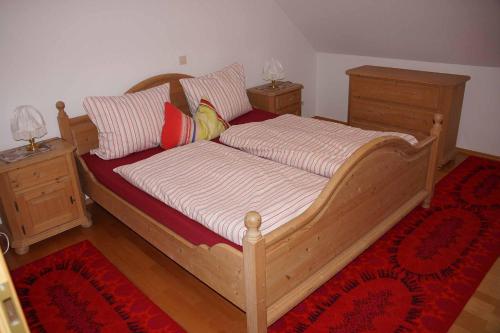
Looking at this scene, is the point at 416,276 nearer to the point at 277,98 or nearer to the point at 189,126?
the point at 189,126

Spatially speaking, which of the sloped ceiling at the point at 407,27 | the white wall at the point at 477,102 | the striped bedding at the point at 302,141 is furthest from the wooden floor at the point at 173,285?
the sloped ceiling at the point at 407,27

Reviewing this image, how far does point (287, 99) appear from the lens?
4.30 metres

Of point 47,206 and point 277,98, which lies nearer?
point 47,206

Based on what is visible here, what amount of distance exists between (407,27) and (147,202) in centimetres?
297

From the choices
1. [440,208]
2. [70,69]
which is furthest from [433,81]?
[70,69]

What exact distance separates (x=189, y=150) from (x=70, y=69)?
114 cm


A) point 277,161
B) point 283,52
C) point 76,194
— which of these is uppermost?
point 283,52

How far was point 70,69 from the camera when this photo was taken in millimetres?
3100

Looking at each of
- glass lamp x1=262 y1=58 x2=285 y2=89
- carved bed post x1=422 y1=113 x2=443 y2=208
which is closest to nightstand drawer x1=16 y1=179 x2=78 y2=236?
glass lamp x1=262 y1=58 x2=285 y2=89

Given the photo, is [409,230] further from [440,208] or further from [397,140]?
[397,140]

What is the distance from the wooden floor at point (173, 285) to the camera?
2.21 metres

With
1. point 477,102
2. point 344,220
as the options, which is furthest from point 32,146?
point 477,102

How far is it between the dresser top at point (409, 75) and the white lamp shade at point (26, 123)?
3067mm

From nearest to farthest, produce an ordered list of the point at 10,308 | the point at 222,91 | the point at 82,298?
the point at 10,308
the point at 82,298
the point at 222,91
